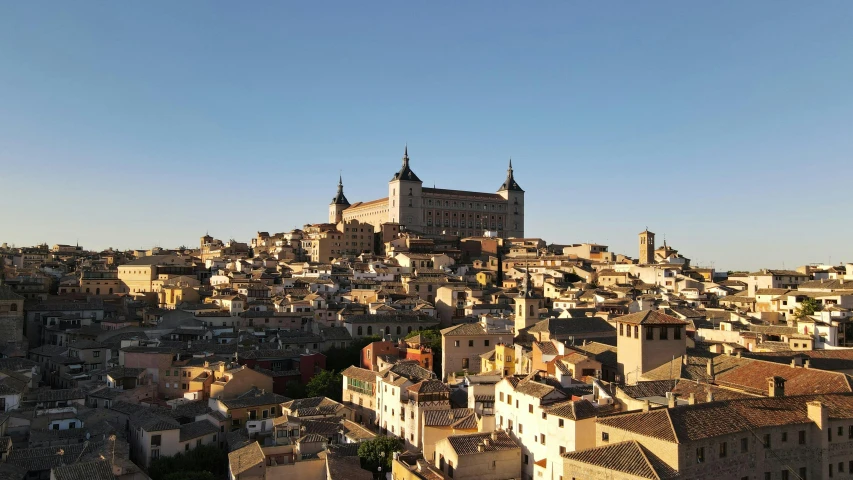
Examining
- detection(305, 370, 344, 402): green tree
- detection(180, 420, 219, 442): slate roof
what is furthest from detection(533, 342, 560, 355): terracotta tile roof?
detection(180, 420, 219, 442): slate roof

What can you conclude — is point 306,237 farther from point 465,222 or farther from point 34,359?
point 34,359

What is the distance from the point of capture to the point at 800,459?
1510cm

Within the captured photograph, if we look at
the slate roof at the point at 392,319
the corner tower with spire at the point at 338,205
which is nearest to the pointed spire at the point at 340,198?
the corner tower with spire at the point at 338,205

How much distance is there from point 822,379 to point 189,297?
39.3 metres

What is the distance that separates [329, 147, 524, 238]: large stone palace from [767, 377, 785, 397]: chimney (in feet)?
231

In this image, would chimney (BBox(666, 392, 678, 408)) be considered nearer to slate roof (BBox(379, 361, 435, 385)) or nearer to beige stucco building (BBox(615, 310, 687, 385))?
beige stucco building (BBox(615, 310, 687, 385))

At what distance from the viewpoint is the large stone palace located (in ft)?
301

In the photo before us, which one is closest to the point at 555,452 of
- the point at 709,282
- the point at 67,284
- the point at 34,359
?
the point at 34,359

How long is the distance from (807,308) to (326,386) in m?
24.6

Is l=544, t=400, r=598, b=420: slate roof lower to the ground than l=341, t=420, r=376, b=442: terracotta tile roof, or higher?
higher

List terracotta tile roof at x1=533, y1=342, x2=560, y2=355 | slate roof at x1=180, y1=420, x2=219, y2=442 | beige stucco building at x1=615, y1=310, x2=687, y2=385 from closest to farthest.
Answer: beige stucco building at x1=615, y1=310, x2=687, y2=385
slate roof at x1=180, y1=420, x2=219, y2=442
terracotta tile roof at x1=533, y1=342, x2=560, y2=355

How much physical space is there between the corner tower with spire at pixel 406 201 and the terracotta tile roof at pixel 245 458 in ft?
226

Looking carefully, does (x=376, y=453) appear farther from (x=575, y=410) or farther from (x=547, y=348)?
(x=547, y=348)

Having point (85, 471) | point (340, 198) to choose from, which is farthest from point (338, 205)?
point (85, 471)
